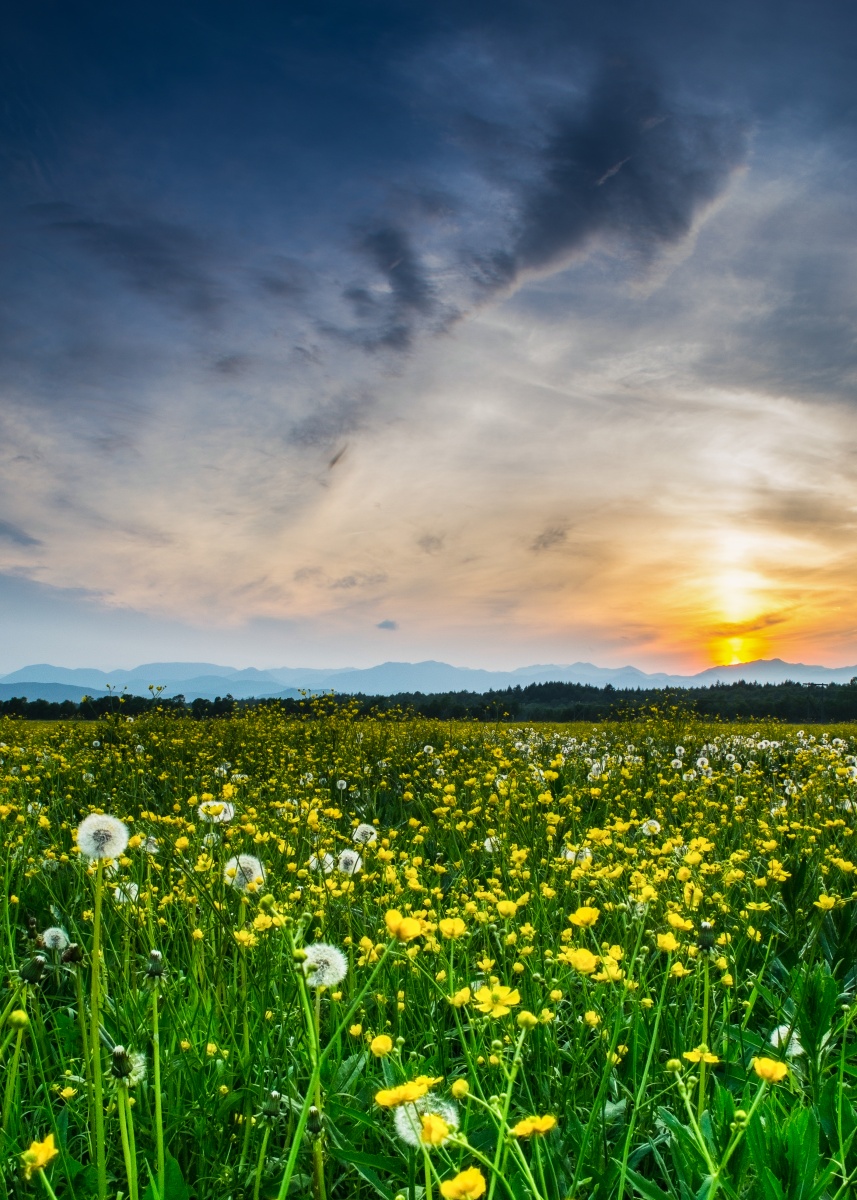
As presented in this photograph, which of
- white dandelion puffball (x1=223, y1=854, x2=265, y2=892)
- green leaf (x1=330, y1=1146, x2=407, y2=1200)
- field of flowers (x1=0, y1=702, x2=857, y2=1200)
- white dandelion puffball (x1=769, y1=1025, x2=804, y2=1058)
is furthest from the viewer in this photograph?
white dandelion puffball (x1=223, y1=854, x2=265, y2=892)

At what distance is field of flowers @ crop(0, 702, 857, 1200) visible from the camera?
1.70 m

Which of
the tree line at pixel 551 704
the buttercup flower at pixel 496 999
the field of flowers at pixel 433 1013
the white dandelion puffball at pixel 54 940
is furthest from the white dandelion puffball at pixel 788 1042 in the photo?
the tree line at pixel 551 704

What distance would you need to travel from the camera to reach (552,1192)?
6.32ft

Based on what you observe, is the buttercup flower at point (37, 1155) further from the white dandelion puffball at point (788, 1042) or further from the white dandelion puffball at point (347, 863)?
the white dandelion puffball at point (347, 863)

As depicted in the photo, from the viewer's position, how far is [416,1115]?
1.43 m

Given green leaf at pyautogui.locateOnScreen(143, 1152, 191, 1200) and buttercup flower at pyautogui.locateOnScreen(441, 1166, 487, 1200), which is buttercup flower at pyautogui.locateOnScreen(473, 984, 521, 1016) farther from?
green leaf at pyautogui.locateOnScreen(143, 1152, 191, 1200)

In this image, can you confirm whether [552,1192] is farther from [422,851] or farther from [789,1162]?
[422,851]

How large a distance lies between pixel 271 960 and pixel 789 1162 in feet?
6.43

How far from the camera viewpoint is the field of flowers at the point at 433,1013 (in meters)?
1.70

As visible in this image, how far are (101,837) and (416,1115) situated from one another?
1.17 m

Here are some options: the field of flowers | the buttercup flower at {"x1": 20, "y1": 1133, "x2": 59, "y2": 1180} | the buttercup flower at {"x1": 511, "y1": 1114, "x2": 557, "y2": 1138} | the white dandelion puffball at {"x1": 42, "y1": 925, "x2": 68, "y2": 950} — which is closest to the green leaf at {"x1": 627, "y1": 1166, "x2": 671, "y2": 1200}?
the field of flowers

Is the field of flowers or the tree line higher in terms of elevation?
the tree line

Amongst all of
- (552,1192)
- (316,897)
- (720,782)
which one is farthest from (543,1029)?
(720,782)

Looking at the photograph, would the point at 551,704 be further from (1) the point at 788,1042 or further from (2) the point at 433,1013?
(1) the point at 788,1042
